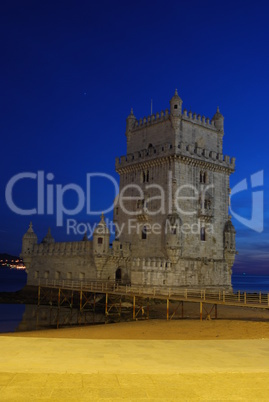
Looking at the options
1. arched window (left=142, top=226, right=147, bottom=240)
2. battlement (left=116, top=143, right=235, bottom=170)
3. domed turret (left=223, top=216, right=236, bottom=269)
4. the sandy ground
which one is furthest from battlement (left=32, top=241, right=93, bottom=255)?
the sandy ground

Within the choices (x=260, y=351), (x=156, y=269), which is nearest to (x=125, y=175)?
(x=156, y=269)

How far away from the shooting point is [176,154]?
44.6 metres

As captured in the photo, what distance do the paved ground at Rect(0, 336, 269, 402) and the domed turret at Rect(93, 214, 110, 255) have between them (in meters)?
31.2

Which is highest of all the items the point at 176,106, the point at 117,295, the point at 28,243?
the point at 176,106

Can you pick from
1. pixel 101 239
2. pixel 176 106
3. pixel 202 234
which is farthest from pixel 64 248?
pixel 176 106

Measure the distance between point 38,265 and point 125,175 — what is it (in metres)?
16.2

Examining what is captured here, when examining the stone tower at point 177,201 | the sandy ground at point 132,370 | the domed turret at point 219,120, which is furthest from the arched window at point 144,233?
the sandy ground at point 132,370

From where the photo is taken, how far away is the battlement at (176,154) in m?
45.4

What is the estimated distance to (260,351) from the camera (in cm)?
1290

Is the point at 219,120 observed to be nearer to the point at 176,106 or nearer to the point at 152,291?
the point at 176,106

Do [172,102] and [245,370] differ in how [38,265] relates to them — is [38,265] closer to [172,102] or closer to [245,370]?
[172,102]

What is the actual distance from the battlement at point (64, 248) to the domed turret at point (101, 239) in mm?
1469

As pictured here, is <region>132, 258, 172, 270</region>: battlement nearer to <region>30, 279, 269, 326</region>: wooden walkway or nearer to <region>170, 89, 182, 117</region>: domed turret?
<region>30, 279, 269, 326</region>: wooden walkway

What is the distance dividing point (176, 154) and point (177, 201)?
191 inches
